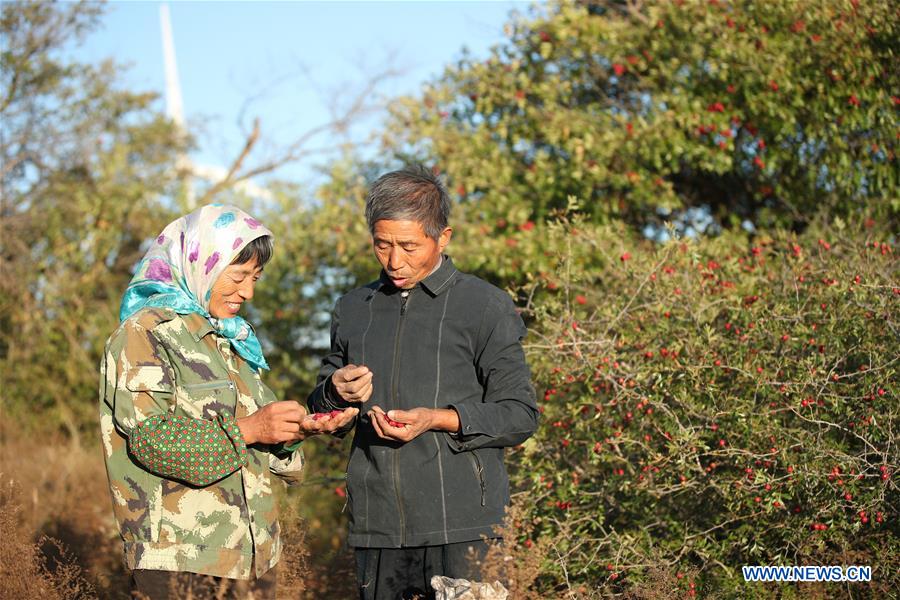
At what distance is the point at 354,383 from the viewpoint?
2.68 metres

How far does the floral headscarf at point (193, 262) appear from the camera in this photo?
2793mm

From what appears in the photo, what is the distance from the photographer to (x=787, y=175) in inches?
270

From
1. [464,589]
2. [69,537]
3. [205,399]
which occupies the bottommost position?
[464,589]

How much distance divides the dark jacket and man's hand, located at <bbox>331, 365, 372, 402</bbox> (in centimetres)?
13

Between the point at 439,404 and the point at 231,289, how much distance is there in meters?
0.74

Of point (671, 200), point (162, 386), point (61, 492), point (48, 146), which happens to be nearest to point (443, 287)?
point (162, 386)

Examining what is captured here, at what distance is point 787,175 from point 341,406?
5009 mm

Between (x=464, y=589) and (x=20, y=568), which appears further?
(x=20, y=568)

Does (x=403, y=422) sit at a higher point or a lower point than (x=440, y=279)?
lower

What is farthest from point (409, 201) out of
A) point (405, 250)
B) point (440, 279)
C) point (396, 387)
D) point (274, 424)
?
point (274, 424)

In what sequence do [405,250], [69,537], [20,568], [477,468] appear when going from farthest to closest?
[69,537]
[20,568]
[405,250]
[477,468]

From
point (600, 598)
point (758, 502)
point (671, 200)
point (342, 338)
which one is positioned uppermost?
point (671, 200)

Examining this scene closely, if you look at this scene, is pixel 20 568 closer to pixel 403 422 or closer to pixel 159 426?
pixel 159 426

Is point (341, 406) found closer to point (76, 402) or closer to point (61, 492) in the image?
point (61, 492)
